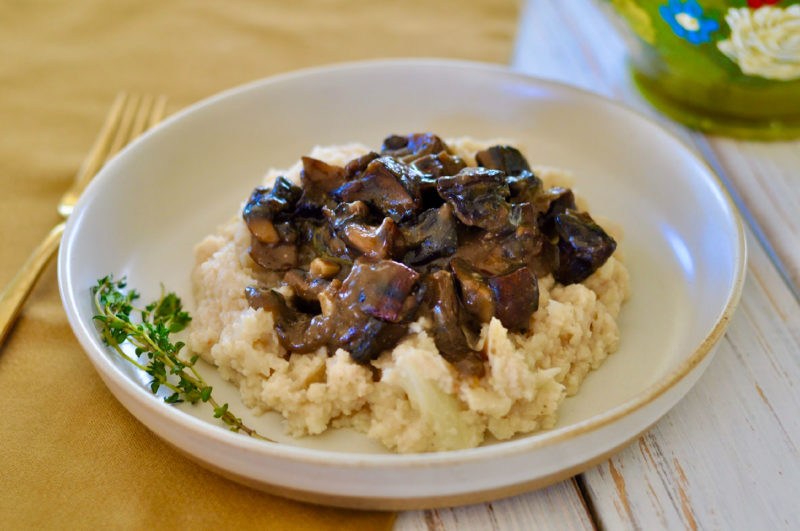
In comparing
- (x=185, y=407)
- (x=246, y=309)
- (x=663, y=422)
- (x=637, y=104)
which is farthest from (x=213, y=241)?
(x=637, y=104)

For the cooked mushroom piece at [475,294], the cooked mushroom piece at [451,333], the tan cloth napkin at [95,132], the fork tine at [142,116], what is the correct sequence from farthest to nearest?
the fork tine at [142,116] → the cooked mushroom piece at [475,294] → the cooked mushroom piece at [451,333] → the tan cloth napkin at [95,132]

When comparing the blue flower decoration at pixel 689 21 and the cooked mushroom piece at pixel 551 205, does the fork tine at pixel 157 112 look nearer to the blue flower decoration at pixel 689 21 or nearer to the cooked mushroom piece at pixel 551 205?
the cooked mushroom piece at pixel 551 205

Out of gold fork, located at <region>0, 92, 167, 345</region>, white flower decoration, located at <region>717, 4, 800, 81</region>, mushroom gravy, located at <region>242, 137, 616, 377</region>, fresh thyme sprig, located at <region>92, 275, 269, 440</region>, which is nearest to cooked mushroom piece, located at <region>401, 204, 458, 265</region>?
mushroom gravy, located at <region>242, 137, 616, 377</region>

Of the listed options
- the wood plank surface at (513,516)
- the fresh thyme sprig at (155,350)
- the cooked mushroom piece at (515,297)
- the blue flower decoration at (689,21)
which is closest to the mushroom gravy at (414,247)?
the cooked mushroom piece at (515,297)

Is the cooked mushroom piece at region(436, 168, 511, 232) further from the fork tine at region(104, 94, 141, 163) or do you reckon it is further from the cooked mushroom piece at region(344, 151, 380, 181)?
the fork tine at region(104, 94, 141, 163)

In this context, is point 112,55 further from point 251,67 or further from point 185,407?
point 185,407
